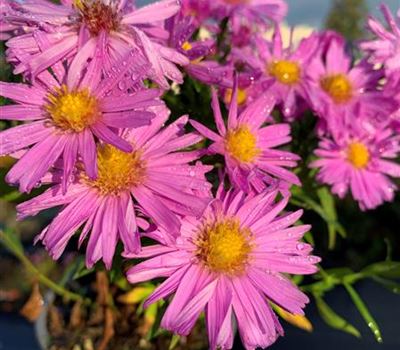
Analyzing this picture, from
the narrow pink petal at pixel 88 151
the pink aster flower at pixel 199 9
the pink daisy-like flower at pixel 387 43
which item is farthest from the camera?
the pink aster flower at pixel 199 9

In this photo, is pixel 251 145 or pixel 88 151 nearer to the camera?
pixel 88 151

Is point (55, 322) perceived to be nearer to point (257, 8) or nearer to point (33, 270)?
point (33, 270)

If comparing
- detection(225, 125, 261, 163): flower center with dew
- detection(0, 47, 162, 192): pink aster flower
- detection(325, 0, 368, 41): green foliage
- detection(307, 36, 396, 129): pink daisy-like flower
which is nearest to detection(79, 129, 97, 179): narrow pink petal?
detection(0, 47, 162, 192): pink aster flower

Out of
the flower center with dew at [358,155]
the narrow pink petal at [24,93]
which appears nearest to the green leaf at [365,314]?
the flower center with dew at [358,155]

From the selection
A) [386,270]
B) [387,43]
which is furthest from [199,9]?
[386,270]

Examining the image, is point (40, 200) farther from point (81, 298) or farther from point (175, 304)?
point (81, 298)

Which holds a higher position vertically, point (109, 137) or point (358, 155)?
point (109, 137)

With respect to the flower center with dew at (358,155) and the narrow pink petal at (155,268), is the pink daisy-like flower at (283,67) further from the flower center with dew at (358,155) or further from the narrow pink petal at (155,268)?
the narrow pink petal at (155,268)

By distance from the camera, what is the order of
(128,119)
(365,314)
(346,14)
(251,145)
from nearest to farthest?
(128,119)
(251,145)
(365,314)
(346,14)
